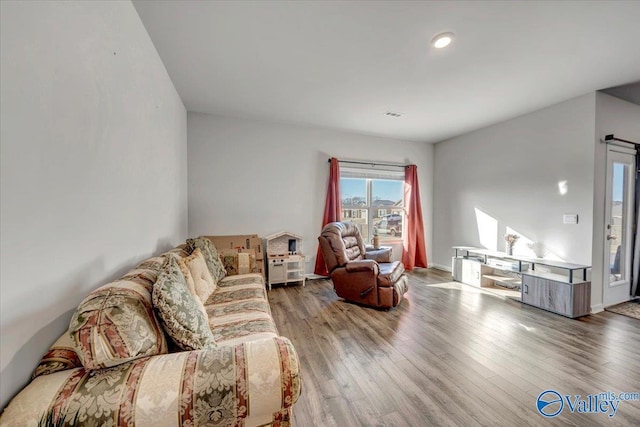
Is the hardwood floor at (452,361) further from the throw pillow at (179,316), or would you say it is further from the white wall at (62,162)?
the white wall at (62,162)

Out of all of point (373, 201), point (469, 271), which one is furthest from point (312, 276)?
point (469, 271)

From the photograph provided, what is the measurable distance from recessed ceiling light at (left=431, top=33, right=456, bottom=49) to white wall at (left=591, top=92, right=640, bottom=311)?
2302 mm

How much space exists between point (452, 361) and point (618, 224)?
3.20m

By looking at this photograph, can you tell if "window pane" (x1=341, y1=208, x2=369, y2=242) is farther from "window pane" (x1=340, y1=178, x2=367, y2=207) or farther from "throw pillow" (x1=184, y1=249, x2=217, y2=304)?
"throw pillow" (x1=184, y1=249, x2=217, y2=304)

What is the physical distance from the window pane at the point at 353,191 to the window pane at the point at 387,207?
0.19 m

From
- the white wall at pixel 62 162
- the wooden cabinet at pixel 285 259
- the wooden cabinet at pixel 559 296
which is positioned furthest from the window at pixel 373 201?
the white wall at pixel 62 162

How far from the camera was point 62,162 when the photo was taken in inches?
39.8

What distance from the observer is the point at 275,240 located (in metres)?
3.94

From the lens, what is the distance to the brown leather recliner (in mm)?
2893

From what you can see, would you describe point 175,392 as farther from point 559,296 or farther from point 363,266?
point 559,296

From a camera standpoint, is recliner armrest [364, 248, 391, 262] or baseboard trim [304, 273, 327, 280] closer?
recliner armrest [364, 248, 391, 262]

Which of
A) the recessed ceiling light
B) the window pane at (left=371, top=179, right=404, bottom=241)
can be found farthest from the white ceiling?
the window pane at (left=371, top=179, right=404, bottom=241)

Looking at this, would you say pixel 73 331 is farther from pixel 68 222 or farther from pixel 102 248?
pixel 102 248

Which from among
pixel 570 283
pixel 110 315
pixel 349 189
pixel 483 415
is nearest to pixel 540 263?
pixel 570 283
